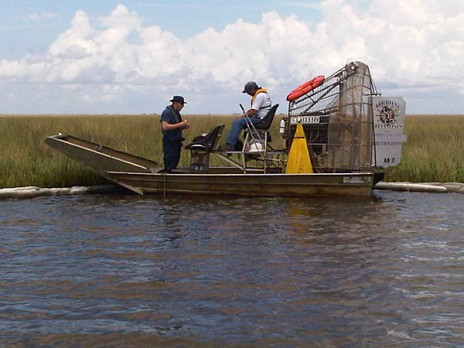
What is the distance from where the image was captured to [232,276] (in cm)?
798

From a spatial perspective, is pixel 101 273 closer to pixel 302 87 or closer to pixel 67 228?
pixel 67 228

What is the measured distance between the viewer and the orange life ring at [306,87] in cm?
1376

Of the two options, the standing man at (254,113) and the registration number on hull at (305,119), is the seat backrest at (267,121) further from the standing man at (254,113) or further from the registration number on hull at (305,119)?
the registration number on hull at (305,119)

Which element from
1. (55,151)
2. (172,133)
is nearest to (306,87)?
(172,133)

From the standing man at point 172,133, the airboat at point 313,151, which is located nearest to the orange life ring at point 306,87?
the airboat at point 313,151

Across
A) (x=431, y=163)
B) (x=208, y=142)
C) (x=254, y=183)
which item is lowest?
(x=254, y=183)

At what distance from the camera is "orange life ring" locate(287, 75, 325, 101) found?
13758mm

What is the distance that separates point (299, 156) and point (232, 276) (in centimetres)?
597

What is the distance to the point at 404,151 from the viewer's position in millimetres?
17875

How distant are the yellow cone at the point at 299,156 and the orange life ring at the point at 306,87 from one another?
63 cm

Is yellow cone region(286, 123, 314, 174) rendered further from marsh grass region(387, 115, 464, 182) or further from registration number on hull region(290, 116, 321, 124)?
marsh grass region(387, 115, 464, 182)

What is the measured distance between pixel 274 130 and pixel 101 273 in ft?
51.1

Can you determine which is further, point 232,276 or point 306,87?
point 306,87

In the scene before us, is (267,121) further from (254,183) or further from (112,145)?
(112,145)
